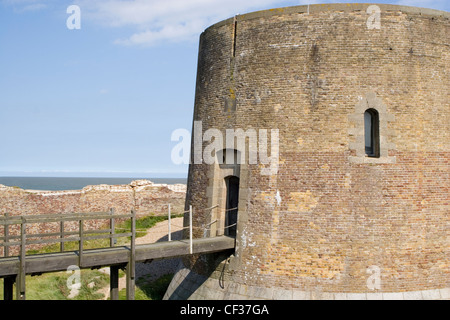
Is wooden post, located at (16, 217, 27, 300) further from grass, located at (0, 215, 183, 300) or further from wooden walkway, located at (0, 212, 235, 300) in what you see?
grass, located at (0, 215, 183, 300)

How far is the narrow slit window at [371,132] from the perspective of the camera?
11.9 m

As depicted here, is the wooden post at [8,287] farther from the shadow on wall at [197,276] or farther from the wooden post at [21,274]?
the shadow on wall at [197,276]

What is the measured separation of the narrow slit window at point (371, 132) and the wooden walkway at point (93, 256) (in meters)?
4.21

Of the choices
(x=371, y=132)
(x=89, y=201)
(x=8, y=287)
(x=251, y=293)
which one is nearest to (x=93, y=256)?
(x=8, y=287)

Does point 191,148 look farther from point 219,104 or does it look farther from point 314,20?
point 314,20

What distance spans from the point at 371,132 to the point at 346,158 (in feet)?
3.53

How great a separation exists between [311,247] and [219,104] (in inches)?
180

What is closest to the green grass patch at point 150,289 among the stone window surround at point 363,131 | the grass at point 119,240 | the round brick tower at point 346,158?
the grass at point 119,240

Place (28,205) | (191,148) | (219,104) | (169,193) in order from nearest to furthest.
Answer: (219,104) < (191,148) < (28,205) < (169,193)

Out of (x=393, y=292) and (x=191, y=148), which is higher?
(x=191, y=148)

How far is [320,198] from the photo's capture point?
11703mm
